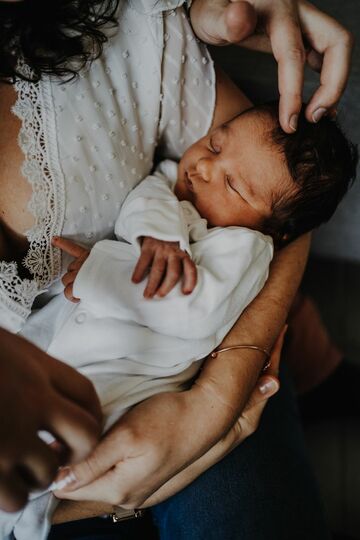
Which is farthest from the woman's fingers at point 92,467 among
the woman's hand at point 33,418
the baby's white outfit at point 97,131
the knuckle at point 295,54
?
the knuckle at point 295,54

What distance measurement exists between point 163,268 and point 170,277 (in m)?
0.02

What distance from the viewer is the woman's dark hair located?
0.89 meters

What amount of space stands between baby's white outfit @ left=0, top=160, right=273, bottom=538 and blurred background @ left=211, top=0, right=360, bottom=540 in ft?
1.75

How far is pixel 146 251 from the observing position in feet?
2.97

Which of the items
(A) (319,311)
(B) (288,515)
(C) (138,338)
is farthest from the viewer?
(A) (319,311)

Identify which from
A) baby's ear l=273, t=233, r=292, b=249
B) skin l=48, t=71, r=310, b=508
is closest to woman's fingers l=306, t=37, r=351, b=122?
baby's ear l=273, t=233, r=292, b=249

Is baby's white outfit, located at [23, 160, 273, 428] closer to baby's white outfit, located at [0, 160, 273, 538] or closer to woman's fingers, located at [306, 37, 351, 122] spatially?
baby's white outfit, located at [0, 160, 273, 538]

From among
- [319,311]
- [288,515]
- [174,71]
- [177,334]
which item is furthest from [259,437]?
[319,311]

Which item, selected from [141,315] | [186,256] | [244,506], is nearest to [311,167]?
[186,256]

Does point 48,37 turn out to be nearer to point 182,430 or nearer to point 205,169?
point 205,169

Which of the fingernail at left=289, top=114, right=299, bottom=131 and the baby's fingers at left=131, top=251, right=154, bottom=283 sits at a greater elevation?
the fingernail at left=289, top=114, right=299, bottom=131

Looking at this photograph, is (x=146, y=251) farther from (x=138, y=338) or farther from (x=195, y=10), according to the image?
(x=195, y=10)

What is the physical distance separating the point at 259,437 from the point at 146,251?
48 cm

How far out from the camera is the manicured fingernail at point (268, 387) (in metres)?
1.05
